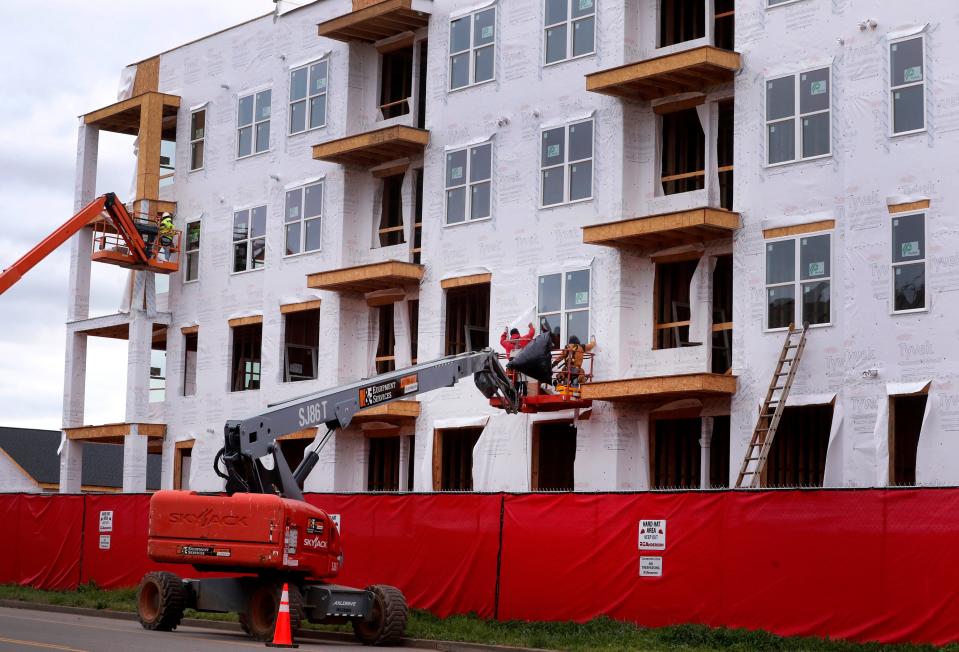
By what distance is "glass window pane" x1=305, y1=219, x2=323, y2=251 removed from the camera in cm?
3975

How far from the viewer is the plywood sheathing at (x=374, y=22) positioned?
122 ft

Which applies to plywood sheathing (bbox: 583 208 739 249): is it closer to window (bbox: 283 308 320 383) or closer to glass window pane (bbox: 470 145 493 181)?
glass window pane (bbox: 470 145 493 181)

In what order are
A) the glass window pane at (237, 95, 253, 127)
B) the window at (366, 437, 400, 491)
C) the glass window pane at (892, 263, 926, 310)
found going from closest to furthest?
the glass window pane at (892, 263, 926, 310) → the window at (366, 437, 400, 491) → the glass window pane at (237, 95, 253, 127)

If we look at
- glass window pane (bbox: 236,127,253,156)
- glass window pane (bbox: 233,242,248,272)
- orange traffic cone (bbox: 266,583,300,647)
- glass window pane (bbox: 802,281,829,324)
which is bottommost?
orange traffic cone (bbox: 266,583,300,647)

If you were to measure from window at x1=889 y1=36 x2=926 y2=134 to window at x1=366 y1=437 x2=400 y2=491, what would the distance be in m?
16.2

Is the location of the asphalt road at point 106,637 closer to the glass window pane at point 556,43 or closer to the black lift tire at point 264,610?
the black lift tire at point 264,610

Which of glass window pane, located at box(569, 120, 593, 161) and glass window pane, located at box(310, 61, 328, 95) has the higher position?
Answer: glass window pane, located at box(310, 61, 328, 95)

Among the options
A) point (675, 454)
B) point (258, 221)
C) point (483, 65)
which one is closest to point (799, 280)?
point (675, 454)

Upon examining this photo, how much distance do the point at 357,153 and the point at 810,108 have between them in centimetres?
1305

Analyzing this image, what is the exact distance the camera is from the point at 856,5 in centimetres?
2836

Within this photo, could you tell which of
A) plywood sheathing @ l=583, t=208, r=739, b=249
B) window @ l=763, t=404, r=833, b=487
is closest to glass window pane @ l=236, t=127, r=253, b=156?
plywood sheathing @ l=583, t=208, r=739, b=249

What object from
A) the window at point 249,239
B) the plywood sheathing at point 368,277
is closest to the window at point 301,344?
the window at point 249,239

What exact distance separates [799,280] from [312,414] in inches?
395

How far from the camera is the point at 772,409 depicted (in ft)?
93.7
